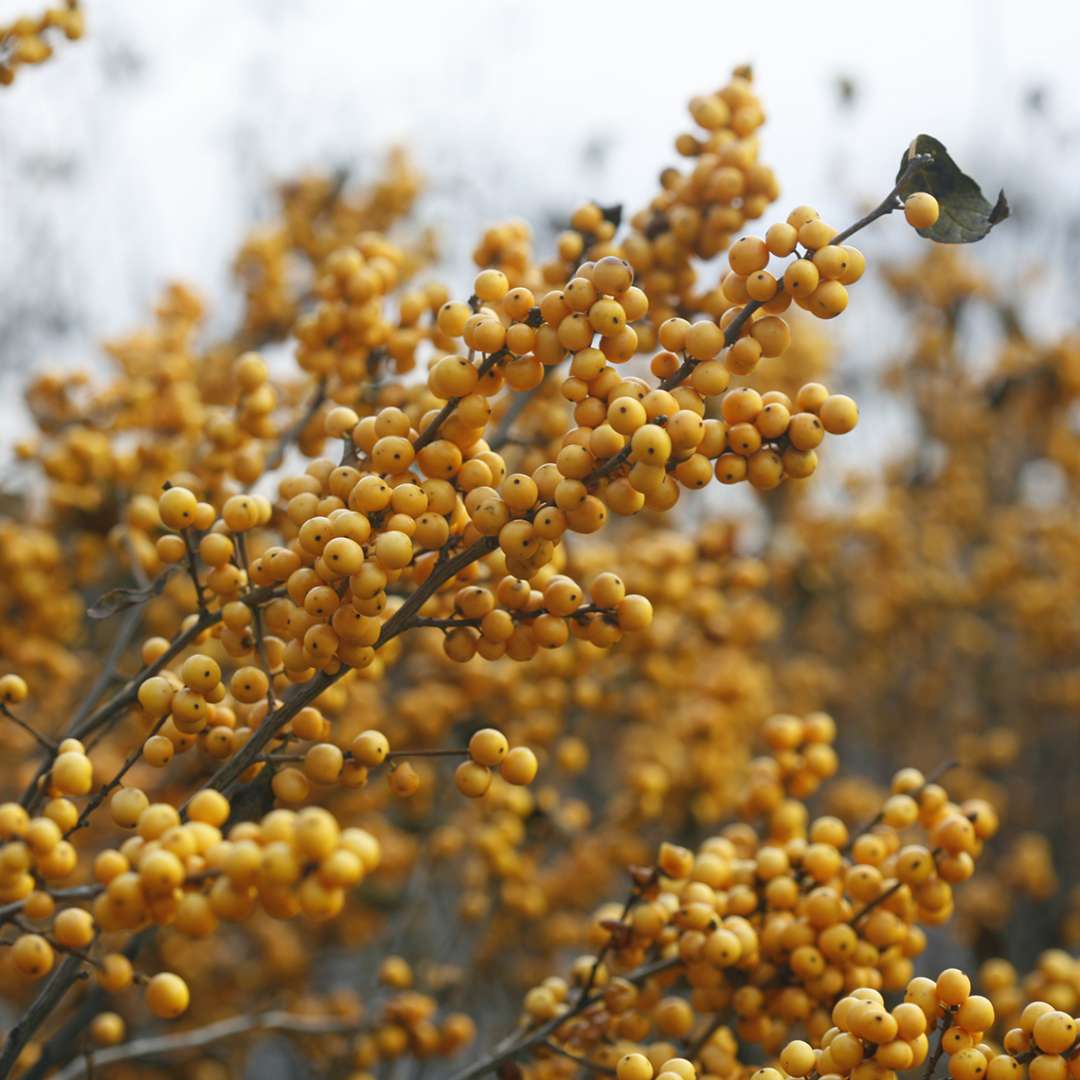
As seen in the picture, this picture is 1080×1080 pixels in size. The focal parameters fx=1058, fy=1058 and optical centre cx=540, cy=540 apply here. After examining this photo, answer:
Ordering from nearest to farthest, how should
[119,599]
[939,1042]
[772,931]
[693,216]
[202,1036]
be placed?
[939,1042] → [119,599] → [772,931] → [693,216] → [202,1036]

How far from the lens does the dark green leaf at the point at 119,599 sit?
55.8 inches

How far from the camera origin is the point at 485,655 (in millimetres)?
1331

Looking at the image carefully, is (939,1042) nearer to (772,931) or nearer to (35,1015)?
(772,931)

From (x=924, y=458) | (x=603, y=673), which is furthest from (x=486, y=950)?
(x=924, y=458)

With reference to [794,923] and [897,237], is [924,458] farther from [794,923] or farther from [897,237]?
[794,923]

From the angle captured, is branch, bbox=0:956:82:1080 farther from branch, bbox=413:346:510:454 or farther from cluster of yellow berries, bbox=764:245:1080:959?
cluster of yellow berries, bbox=764:245:1080:959

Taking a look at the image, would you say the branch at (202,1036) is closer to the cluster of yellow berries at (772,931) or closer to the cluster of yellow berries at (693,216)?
the cluster of yellow berries at (772,931)

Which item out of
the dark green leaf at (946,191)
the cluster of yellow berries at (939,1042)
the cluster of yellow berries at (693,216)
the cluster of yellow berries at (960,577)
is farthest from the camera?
the cluster of yellow berries at (960,577)

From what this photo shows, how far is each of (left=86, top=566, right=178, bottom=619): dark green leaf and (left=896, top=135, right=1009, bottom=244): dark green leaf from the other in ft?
3.61

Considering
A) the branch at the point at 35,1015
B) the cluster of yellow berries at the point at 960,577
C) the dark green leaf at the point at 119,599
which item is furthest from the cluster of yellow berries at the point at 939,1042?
the cluster of yellow berries at the point at 960,577

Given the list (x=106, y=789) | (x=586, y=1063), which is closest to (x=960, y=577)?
(x=586, y=1063)

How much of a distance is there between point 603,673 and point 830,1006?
1.48 m

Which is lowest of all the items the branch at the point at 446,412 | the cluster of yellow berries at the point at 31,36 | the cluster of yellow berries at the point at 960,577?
the branch at the point at 446,412

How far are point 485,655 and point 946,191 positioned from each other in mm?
796
